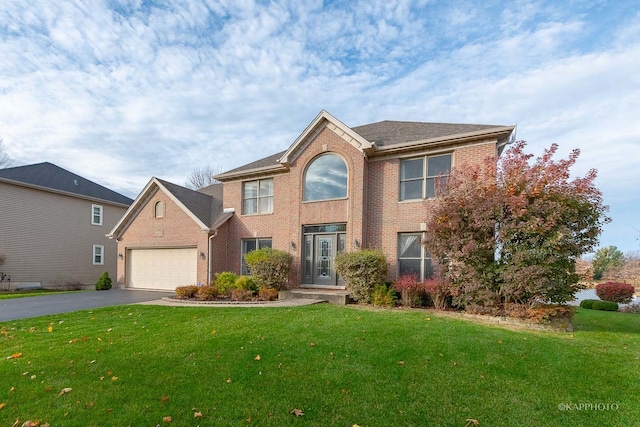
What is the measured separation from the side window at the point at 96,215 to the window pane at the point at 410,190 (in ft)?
73.3

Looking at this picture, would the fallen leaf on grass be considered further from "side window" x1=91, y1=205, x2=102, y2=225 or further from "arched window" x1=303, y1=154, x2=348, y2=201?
"side window" x1=91, y1=205, x2=102, y2=225

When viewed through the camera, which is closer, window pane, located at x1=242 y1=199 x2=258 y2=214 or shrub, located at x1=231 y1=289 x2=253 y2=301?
shrub, located at x1=231 y1=289 x2=253 y2=301

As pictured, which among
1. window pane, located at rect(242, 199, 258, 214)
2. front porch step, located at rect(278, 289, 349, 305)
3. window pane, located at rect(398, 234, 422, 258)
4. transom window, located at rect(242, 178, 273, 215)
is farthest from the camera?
window pane, located at rect(242, 199, 258, 214)

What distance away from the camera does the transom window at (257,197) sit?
1531 centimetres

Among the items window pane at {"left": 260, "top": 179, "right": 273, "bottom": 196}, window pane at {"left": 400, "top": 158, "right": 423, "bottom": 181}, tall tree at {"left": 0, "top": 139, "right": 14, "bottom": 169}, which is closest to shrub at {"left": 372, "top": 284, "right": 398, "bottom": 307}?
window pane at {"left": 400, "top": 158, "right": 423, "bottom": 181}

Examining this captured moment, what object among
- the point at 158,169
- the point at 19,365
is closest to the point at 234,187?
the point at 19,365

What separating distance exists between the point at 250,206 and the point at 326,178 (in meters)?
4.58

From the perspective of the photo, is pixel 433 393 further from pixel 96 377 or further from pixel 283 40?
pixel 283 40

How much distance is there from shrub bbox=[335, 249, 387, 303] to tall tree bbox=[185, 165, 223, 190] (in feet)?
102

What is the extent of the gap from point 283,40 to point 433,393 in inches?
475

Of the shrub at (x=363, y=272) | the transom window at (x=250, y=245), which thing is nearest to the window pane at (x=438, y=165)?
the shrub at (x=363, y=272)

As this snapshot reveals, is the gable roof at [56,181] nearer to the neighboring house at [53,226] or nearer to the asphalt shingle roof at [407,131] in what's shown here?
the neighboring house at [53,226]

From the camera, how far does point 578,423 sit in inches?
134

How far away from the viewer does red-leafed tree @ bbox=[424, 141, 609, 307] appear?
7.47 metres
